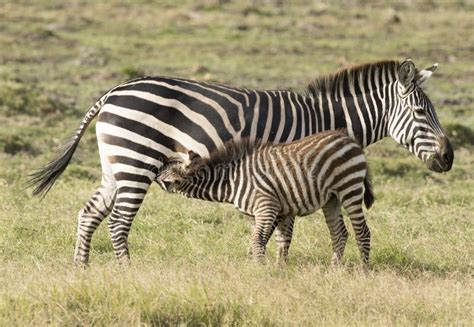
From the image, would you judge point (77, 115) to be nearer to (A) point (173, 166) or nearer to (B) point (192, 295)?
(A) point (173, 166)

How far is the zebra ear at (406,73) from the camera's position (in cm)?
822

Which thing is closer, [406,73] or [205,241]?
[406,73]

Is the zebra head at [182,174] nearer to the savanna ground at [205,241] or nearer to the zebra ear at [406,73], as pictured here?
the savanna ground at [205,241]

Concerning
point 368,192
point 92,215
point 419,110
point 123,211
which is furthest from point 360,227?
point 92,215

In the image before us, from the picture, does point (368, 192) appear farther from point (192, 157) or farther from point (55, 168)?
point (55, 168)

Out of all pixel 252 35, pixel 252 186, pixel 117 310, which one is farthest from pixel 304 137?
pixel 252 35

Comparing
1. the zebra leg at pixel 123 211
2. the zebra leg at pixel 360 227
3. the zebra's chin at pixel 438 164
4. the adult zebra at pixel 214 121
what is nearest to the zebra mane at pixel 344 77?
the adult zebra at pixel 214 121

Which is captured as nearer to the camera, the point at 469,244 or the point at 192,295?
the point at 192,295

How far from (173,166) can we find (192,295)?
1.78m

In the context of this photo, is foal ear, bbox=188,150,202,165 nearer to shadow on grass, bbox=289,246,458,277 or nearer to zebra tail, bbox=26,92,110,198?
zebra tail, bbox=26,92,110,198

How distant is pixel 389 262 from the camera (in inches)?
321

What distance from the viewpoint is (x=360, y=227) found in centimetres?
791

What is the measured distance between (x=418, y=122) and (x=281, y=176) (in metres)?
1.50

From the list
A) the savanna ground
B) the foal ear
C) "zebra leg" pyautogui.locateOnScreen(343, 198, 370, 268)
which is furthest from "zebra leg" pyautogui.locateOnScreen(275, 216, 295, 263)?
the foal ear
